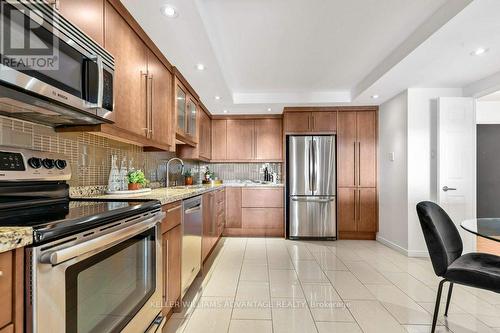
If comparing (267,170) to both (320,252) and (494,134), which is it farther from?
(494,134)

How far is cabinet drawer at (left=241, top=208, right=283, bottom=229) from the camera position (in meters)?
4.72

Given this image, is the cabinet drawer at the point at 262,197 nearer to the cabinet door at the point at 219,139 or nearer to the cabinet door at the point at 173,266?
the cabinet door at the point at 219,139

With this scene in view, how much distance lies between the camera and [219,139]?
16.8ft

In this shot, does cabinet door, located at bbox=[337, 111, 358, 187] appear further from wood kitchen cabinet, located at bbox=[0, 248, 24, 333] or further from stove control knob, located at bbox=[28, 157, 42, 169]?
wood kitchen cabinet, located at bbox=[0, 248, 24, 333]

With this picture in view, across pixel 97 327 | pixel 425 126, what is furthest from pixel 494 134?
pixel 97 327

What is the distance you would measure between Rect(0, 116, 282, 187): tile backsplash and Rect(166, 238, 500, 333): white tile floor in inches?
50.9

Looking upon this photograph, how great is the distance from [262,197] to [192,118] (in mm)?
1899

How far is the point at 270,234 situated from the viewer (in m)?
4.73

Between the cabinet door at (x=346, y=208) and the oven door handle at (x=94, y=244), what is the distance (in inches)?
148

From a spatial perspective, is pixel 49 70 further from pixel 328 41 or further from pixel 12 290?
pixel 328 41

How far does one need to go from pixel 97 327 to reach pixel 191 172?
3.68 metres

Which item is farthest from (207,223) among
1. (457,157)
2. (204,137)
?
(457,157)

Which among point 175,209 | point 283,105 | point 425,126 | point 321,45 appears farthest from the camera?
point 283,105

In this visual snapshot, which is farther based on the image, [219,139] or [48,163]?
[219,139]
